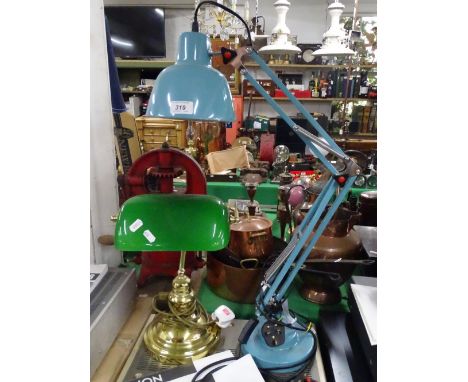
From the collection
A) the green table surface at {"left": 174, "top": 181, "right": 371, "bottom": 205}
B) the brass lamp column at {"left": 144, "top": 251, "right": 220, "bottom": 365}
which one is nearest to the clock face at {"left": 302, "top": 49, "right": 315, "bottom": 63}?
the green table surface at {"left": 174, "top": 181, "right": 371, "bottom": 205}

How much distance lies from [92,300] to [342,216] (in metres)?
0.70

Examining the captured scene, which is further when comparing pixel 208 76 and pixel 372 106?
pixel 372 106

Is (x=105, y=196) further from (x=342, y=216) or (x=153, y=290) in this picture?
(x=342, y=216)

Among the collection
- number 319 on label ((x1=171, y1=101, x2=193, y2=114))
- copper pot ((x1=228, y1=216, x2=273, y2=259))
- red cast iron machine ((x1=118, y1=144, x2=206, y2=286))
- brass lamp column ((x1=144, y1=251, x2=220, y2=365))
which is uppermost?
number 319 on label ((x1=171, y1=101, x2=193, y2=114))

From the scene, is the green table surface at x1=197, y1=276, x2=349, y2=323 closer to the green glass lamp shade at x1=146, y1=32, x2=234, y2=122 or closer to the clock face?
the green glass lamp shade at x1=146, y1=32, x2=234, y2=122

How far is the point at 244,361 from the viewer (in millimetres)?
733

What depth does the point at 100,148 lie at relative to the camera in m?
1.08

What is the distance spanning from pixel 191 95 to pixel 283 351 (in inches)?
23.6

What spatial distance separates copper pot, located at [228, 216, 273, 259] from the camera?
3.06 ft

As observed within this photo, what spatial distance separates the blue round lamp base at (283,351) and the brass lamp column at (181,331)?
111 mm

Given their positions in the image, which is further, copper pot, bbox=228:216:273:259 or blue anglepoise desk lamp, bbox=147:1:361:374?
copper pot, bbox=228:216:273:259

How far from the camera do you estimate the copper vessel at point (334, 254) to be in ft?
2.98
